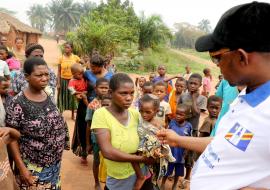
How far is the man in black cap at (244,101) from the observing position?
1.21 metres

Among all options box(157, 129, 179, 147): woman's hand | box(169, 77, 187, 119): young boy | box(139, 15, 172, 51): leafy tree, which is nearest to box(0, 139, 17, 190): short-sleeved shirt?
box(157, 129, 179, 147): woman's hand

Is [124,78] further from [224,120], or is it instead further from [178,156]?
[178,156]

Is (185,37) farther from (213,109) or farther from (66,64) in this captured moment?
(213,109)

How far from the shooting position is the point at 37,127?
8.64 feet

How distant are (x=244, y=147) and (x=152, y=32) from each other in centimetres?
2446

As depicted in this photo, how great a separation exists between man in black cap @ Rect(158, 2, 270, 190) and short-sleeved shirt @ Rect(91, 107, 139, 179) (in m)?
1.18

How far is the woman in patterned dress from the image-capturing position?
2.59m

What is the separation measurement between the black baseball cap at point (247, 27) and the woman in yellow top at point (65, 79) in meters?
6.41

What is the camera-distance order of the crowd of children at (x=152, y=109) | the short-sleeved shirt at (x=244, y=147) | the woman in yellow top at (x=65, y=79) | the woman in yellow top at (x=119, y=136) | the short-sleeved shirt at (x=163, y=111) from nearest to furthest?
the short-sleeved shirt at (x=244, y=147)
the woman in yellow top at (x=119, y=136)
the crowd of children at (x=152, y=109)
the short-sleeved shirt at (x=163, y=111)
the woman in yellow top at (x=65, y=79)

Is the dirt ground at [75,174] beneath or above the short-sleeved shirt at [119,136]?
beneath

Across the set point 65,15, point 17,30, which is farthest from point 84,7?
point 17,30

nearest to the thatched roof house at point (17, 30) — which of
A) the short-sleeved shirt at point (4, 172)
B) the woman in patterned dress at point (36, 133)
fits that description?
the woman in patterned dress at point (36, 133)

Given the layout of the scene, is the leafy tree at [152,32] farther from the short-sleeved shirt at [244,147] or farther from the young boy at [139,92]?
the short-sleeved shirt at [244,147]

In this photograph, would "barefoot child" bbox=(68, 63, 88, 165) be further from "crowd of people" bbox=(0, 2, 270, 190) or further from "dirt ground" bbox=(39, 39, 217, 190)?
"dirt ground" bbox=(39, 39, 217, 190)
